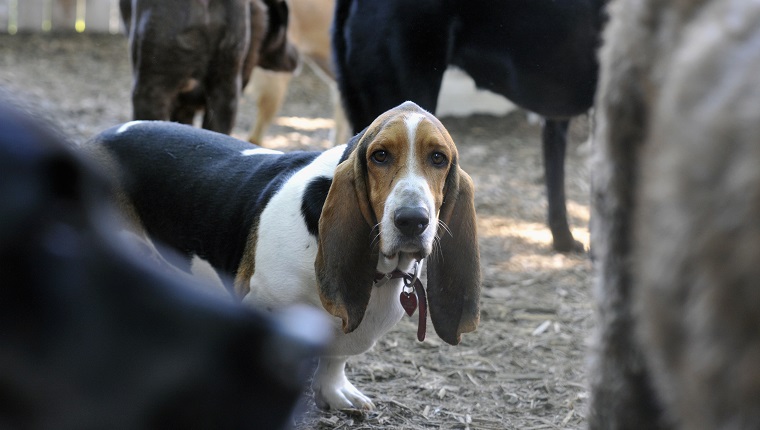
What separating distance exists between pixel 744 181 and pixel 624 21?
54 centimetres

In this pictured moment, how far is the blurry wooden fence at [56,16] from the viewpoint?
10750 millimetres

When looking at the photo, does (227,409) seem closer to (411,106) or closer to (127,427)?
(127,427)

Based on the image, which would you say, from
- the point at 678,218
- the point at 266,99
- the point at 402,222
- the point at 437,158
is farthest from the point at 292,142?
the point at 678,218

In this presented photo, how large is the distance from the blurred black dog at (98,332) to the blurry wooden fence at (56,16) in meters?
10.3

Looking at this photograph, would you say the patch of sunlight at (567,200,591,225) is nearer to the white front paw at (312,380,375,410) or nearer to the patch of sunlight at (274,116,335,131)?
the patch of sunlight at (274,116,335,131)

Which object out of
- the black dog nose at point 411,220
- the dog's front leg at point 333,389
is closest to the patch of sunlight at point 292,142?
the dog's front leg at point 333,389

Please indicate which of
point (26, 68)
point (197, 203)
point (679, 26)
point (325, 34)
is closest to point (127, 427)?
point (679, 26)

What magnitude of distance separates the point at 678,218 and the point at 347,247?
69.6 inches

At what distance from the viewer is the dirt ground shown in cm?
348

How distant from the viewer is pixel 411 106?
10.3 feet

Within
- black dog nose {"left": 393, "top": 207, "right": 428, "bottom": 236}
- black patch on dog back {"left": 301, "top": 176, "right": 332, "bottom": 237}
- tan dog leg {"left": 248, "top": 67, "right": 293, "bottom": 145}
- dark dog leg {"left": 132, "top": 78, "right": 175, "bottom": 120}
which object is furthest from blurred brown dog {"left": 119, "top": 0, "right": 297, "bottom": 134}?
tan dog leg {"left": 248, "top": 67, "right": 293, "bottom": 145}

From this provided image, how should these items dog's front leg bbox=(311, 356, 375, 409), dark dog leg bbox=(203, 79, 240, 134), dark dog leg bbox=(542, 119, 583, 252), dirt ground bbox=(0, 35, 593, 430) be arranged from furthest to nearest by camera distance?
dark dog leg bbox=(542, 119, 583, 252)
dark dog leg bbox=(203, 79, 240, 134)
dirt ground bbox=(0, 35, 593, 430)
dog's front leg bbox=(311, 356, 375, 409)

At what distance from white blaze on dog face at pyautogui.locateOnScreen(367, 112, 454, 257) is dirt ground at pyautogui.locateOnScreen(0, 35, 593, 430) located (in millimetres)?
585

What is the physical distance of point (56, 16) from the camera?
35.8ft
